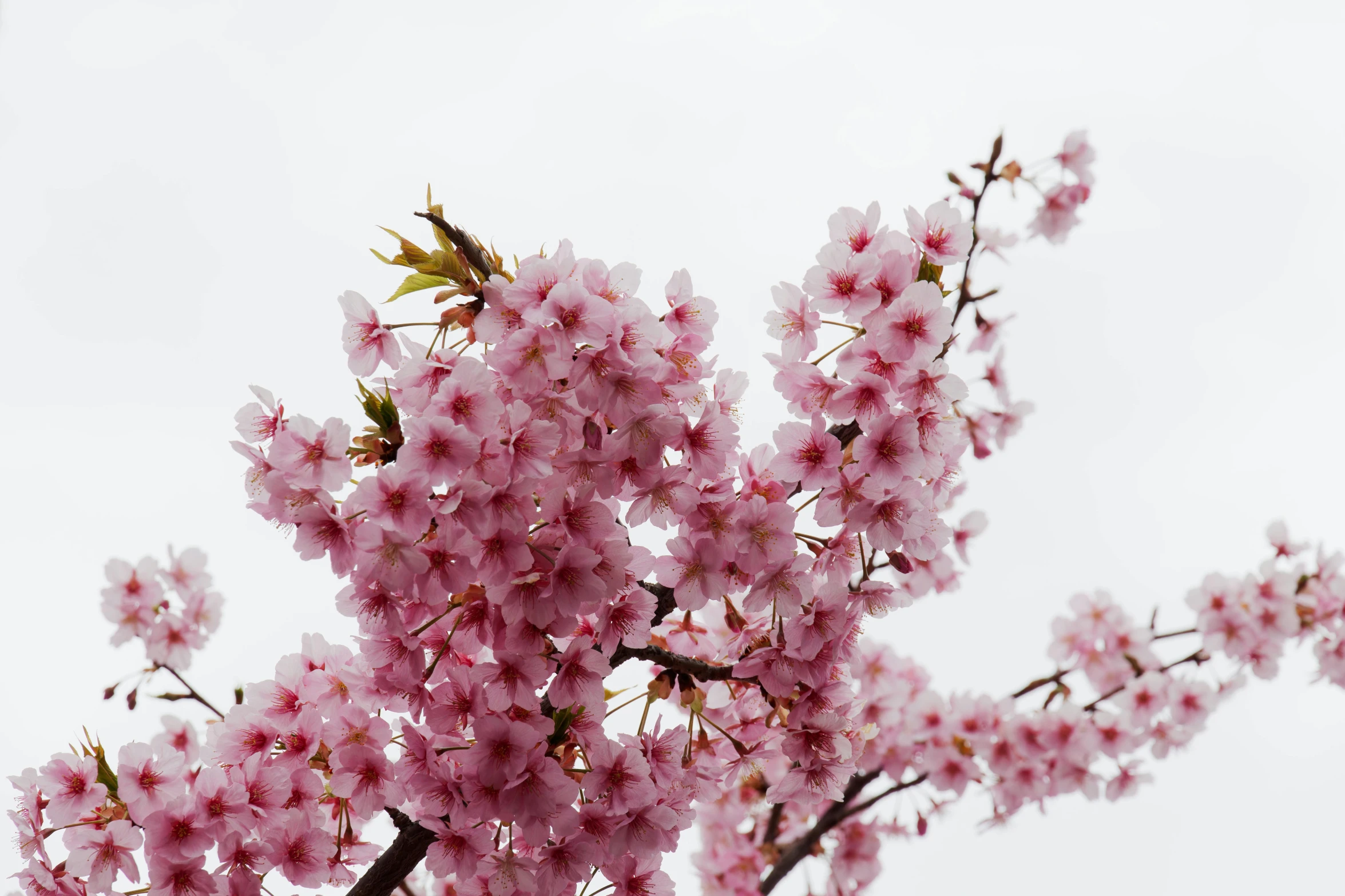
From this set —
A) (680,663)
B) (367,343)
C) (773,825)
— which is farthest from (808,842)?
(367,343)

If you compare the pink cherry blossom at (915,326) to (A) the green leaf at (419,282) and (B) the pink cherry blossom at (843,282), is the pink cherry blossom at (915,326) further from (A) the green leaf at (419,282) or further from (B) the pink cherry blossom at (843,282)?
(A) the green leaf at (419,282)

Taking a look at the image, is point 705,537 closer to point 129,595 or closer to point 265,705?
point 265,705

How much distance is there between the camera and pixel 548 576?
1297 mm

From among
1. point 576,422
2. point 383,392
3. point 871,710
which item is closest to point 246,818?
point 383,392

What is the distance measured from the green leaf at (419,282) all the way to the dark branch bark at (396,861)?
926 mm

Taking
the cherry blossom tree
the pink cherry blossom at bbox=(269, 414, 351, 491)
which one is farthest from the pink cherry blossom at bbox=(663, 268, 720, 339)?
the pink cherry blossom at bbox=(269, 414, 351, 491)

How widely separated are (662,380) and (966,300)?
129cm

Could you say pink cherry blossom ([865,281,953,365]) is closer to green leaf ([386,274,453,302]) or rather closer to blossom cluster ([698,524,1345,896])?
green leaf ([386,274,453,302])

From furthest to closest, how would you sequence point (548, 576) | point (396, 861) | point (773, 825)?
point (773, 825) → point (396, 861) → point (548, 576)

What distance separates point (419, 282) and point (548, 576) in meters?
0.52

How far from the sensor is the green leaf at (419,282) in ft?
4.55

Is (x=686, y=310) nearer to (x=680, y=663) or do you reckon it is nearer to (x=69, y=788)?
(x=680, y=663)

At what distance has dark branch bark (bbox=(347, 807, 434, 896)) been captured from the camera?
1.58 m

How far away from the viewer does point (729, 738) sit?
165cm
